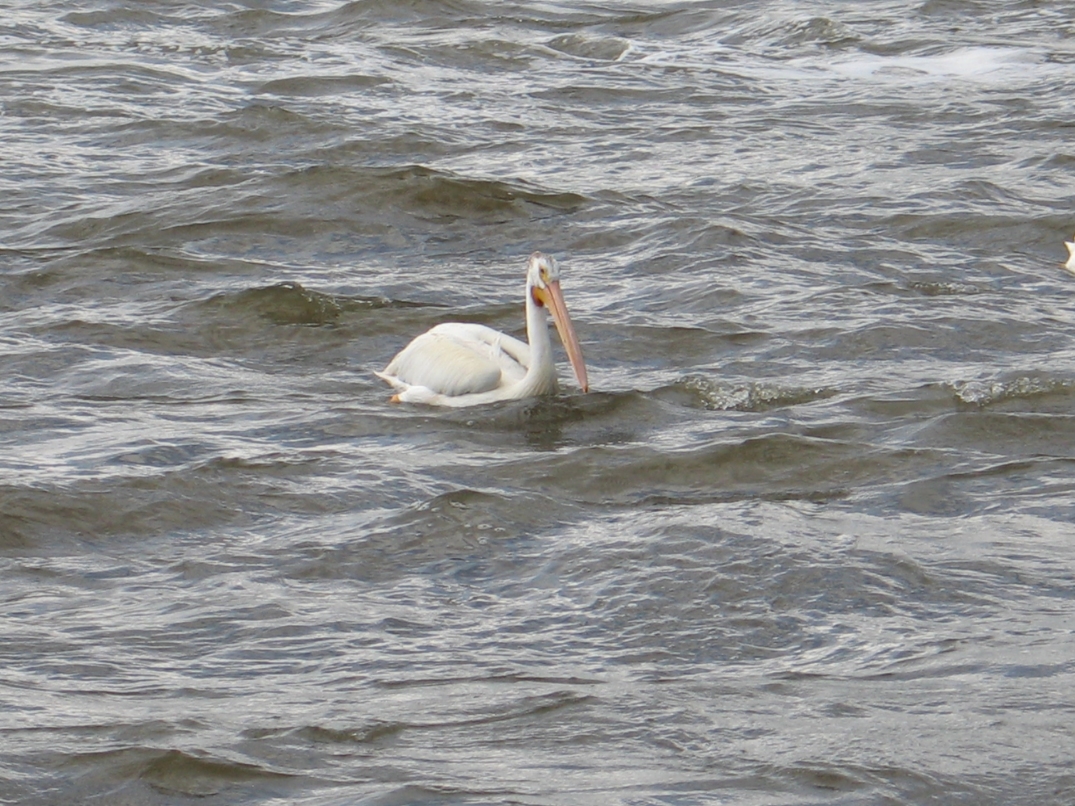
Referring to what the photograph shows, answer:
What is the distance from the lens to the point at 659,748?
4457 millimetres

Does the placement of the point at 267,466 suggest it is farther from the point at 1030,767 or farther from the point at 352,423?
the point at 1030,767

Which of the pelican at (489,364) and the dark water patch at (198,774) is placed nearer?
the dark water patch at (198,774)

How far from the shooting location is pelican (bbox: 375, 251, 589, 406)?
776 centimetres

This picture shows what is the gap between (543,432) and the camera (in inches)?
293

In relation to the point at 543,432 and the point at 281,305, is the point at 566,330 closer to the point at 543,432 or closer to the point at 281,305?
the point at 543,432

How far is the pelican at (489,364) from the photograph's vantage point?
25.5 feet

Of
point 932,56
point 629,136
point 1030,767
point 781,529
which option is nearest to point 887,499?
point 781,529

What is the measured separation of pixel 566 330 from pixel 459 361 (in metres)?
0.45

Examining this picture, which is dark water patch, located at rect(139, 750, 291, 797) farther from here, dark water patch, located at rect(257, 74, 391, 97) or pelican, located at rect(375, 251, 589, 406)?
dark water patch, located at rect(257, 74, 391, 97)

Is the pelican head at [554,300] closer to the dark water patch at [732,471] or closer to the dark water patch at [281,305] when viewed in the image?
the dark water patch at [732,471]

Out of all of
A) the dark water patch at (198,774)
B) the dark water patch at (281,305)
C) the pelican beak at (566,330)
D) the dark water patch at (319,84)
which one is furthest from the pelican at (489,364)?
the dark water patch at (319,84)

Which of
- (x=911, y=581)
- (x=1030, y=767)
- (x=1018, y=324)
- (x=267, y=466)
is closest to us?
(x=1030, y=767)

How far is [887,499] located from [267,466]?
2.12 m

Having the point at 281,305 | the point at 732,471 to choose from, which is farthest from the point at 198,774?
the point at 281,305
